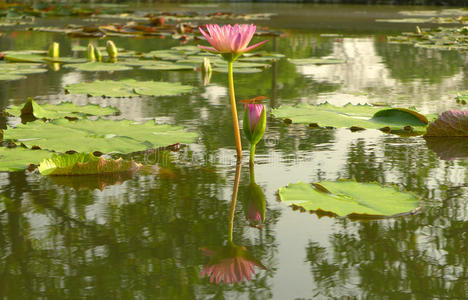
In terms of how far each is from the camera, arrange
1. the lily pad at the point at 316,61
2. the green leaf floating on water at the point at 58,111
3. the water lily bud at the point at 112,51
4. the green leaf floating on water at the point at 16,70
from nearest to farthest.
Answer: the green leaf floating on water at the point at 58,111
the green leaf floating on water at the point at 16,70
the lily pad at the point at 316,61
the water lily bud at the point at 112,51

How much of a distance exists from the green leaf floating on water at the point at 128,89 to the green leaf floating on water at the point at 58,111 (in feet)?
1.22

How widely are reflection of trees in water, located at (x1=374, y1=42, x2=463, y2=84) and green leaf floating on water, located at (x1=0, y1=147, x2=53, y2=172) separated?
7.85 feet

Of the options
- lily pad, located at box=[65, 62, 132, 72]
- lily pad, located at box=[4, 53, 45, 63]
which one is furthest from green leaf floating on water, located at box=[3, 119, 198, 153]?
lily pad, located at box=[4, 53, 45, 63]

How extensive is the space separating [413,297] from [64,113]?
1.85 metres

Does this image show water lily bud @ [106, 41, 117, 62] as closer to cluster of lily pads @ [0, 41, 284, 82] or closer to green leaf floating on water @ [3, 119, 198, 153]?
cluster of lily pads @ [0, 41, 284, 82]

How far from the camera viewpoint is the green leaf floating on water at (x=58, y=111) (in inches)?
95.4

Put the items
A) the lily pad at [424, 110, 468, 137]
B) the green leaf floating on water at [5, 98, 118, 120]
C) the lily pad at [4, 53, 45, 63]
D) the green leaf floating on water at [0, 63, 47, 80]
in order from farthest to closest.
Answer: the lily pad at [4, 53, 45, 63] → the green leaf floating on water at [0, 63, 47, 80] → the green leaf floating on water at [5, 98, 118, 120] → the lily pad at [424, 110, 468, 137]

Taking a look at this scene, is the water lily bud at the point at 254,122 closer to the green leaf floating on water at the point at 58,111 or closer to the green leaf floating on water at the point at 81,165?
the green leaf floating on water at the point at 81,165

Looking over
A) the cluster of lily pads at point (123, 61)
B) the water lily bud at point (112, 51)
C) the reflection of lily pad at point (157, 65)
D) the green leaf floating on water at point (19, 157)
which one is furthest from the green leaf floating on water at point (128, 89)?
the water lily bud at point (112, 51)

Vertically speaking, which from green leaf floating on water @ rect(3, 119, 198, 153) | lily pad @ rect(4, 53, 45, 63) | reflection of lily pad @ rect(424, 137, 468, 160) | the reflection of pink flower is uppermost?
lily pad @ rect(4, 53, 45, 63)

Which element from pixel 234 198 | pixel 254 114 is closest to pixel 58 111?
pixel 254 114

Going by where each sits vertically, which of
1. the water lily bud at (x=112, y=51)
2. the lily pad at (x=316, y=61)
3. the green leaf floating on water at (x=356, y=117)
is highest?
the water lily bud at (x=112, y=51)

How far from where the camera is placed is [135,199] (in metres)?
1.51

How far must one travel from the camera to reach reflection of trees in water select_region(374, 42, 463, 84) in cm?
381
